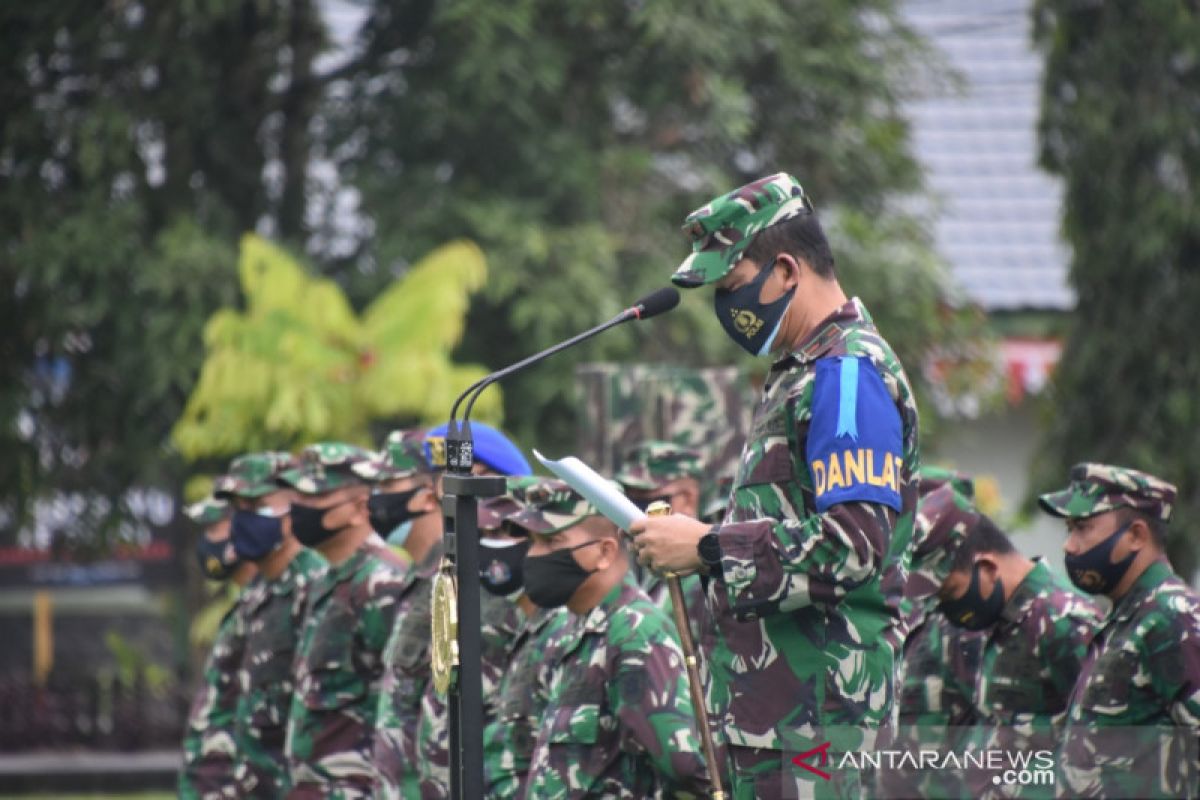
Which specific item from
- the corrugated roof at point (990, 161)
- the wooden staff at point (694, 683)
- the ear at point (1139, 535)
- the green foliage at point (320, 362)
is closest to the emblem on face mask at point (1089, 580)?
the ear at point (1139, 535)

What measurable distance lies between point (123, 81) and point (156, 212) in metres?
0.94

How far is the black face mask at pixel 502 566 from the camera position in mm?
5715

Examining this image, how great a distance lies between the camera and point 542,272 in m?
13.8

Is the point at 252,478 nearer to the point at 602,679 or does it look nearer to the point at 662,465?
the point at 662,465

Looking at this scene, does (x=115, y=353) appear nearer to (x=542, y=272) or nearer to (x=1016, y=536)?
(x=542, y=272)

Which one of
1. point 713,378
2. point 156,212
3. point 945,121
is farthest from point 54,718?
point 945,121

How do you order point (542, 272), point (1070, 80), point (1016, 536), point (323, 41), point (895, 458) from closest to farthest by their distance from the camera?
point (895, 458) → point (1070, 80) → point (542, 272) → point (323, 41) → point (1016, 536)

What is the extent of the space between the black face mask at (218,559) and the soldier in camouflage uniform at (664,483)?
1613 millimetres

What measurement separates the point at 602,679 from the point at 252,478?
3.09 m

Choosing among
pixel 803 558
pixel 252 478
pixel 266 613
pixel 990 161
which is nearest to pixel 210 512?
pixel 252 478

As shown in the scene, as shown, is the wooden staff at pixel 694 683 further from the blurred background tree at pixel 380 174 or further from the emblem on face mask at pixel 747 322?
the blurred background tree at pixel 380 174

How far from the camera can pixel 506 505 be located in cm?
624

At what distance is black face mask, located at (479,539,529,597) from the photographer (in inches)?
225

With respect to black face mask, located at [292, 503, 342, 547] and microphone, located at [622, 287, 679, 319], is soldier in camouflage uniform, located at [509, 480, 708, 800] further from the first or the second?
black face mask, located at [292, 503, 342, 547]
